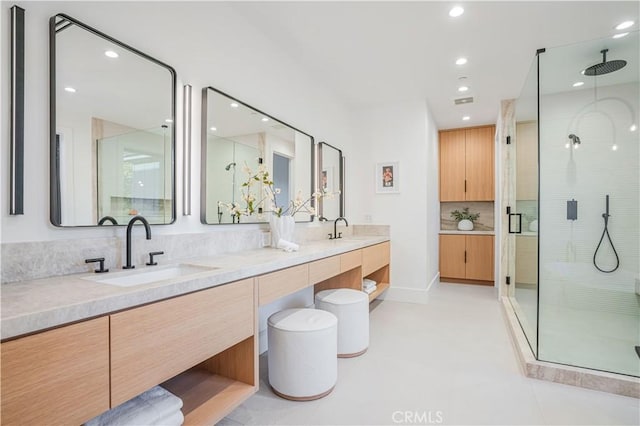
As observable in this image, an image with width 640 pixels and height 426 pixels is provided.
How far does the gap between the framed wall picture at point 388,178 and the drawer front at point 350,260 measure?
1.46 metres

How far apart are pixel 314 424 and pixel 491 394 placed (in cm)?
115

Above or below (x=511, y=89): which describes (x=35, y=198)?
below

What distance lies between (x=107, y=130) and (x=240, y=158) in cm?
94

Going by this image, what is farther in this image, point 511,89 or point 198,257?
point 511,89

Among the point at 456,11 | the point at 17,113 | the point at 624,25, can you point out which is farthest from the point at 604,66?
the point at 17,113

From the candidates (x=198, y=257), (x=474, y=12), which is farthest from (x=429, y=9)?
(x=198, y=257)

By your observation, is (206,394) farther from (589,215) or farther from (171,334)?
(589,215)

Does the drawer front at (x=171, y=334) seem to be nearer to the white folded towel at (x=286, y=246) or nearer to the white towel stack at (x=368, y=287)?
the white folded towel at (x=286, y=246)

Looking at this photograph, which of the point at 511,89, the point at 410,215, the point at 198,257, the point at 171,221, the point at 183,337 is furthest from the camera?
the point at 410,215

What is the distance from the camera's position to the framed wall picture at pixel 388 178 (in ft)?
13.8

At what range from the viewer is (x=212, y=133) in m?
2.08

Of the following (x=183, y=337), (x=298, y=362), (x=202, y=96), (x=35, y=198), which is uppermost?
(x=202, y=96)

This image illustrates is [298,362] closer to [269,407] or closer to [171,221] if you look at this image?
[269,407]

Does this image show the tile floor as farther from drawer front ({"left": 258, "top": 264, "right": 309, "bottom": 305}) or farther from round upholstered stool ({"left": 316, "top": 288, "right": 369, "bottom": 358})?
Result: drawer front ({"left": 258, "top": 264, "right": 309, "bottom": 305})
